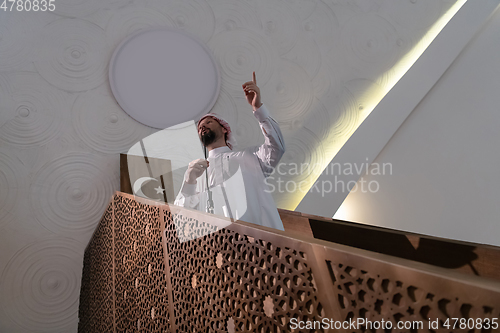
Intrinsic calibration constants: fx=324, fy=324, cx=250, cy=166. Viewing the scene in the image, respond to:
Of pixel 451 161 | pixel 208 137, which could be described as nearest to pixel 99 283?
pixel 208 137

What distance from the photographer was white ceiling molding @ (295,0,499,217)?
4270 mm

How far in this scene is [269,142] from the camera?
244cm

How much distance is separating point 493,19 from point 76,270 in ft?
18.9

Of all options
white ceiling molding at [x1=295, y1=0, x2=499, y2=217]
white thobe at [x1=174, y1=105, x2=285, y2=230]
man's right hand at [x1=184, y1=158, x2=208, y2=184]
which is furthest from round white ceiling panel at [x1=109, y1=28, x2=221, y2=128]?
white ceiling molding at [x1=295, y1=0, x2=499, y2=217]

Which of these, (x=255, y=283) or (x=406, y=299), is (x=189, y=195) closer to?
(x=255, y=283)

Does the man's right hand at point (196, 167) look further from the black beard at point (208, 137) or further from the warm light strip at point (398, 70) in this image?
the warm light strip at point (398, 70)

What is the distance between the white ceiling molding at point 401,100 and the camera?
427 cm

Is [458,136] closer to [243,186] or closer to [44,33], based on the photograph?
[243,186]

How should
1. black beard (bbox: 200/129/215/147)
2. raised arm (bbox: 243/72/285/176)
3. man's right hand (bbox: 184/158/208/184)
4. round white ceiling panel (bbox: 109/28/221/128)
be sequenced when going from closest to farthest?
man's right hand (bbox: 184/158/208/184)
raised arm (bbox: 243/72/285/176)
black beard (bbox: 200/129/215/147)
round white ceiling panel (bbox: 109/28/221/128)

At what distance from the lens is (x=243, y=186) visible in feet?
7.59

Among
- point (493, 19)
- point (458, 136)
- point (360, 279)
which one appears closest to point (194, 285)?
point (360, 279)

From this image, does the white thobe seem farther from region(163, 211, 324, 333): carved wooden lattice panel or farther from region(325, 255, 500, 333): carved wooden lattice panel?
region(325, 255, 500, 333): carved wooden lattice panel

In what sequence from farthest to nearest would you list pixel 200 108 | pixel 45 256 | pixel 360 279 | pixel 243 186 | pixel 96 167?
pixel 200 108, pixel 96 167, pixel 45 256, pixel 243 186, pixel 360 279

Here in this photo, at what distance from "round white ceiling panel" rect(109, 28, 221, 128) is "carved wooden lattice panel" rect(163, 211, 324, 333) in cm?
251
